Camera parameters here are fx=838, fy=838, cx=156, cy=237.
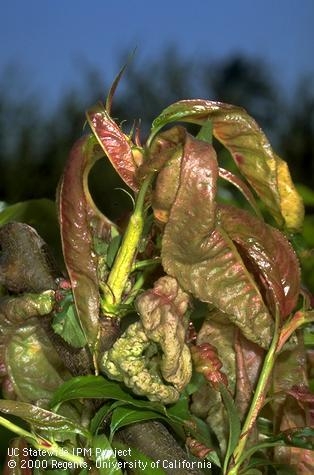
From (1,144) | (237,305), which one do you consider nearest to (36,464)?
(237,305)

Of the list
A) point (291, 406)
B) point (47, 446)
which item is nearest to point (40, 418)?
point (47, 446)

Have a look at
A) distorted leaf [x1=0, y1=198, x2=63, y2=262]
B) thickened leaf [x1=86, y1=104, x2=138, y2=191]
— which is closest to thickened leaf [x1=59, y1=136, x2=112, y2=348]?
thickened leaf [x1=86, y1=104, x2=138, y2=191]

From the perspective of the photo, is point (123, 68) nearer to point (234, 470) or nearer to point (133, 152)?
point (133, 152)

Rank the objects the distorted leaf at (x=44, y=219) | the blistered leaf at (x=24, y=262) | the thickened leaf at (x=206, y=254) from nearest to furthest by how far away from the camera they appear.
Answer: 1. the thickened leaf at (x=206, y=254)
2. the blistered leaf at (x=24, y=262)
3. the distorted leaf at (x=44, y=219)

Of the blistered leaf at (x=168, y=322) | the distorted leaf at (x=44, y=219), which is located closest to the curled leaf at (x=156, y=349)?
the blistered leaf at (x=168, y=322)

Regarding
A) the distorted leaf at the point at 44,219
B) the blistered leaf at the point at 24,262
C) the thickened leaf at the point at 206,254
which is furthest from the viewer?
the distorted leaf at the point at 44,219

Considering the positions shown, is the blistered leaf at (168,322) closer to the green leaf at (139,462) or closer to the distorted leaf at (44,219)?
the green leaf at (139,462)
